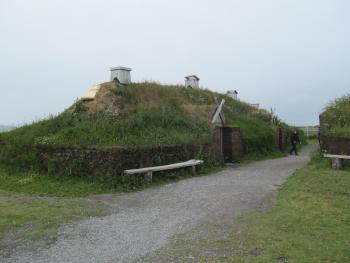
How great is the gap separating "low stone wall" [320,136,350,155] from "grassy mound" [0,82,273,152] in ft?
15.5

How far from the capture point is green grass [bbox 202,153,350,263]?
6125 millimetres

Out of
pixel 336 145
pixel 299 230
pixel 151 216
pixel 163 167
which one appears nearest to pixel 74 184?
pixel 163 167

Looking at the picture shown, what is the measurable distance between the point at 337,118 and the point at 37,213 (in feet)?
43.2

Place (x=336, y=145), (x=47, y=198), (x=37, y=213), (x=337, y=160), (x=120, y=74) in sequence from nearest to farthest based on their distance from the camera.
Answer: (x=37, y=213), (x=47, y=198), (x=337, y=160), (x=336, y=145), (x=120, y=74)

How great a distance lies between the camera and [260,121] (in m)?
26.6

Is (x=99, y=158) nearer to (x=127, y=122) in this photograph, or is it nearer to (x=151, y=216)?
(x=127, y=122)

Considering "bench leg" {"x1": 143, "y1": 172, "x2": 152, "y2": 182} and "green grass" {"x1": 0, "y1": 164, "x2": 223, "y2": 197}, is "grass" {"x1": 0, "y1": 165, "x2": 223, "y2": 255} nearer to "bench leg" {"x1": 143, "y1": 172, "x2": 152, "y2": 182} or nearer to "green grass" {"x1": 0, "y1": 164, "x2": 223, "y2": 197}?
"green grass" {"x1": 0, "y1": 164, "x2": 223, "y2": 197}

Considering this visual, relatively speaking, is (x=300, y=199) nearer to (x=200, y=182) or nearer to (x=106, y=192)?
(x=200, y=182)

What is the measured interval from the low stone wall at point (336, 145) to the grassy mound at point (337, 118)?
0.18 metres

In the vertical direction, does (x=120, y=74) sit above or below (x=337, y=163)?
above

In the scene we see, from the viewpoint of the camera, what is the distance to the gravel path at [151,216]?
6586mm

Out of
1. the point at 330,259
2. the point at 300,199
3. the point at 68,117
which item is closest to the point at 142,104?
the point at 68,117

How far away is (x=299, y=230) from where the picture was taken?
743 cm

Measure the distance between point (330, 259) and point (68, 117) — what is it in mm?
12744
